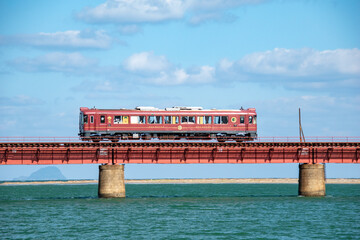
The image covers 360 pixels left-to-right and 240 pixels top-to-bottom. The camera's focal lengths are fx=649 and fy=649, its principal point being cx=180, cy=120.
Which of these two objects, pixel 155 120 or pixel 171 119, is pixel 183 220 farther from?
pixel 171 119

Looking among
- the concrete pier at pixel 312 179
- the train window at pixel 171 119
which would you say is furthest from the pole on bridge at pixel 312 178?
the train window at pixel 171 119

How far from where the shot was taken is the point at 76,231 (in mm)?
45969

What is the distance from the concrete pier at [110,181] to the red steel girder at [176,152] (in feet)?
3.81

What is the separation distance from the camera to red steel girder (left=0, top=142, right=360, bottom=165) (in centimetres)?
6969

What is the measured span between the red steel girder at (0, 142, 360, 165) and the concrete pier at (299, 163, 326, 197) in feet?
3.67

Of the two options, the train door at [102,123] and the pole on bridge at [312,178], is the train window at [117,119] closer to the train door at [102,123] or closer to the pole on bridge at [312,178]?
the train door at [102,123]

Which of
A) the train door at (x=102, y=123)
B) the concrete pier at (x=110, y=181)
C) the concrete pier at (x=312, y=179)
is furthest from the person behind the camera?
the concrete pier at (x=312, y=179)

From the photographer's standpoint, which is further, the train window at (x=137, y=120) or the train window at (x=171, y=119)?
the train window at (x=171, y=119)

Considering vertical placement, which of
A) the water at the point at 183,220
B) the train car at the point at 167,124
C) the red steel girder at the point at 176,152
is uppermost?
A: the train car at the point at 167,124

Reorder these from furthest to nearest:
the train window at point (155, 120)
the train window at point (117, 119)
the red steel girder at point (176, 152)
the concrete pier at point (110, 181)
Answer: the train window at point (155, 120) < the train window at point (117, 119) < the concrete pier at point (110, 181) < the red steel girder at point (176, 152)

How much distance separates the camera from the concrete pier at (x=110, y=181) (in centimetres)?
6988

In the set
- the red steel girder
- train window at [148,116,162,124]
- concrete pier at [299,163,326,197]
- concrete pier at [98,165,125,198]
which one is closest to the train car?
train window at [148,116,162,124]

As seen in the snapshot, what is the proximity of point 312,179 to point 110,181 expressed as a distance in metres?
22.6

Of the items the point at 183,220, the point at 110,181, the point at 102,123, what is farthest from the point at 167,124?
the point at 183,220
